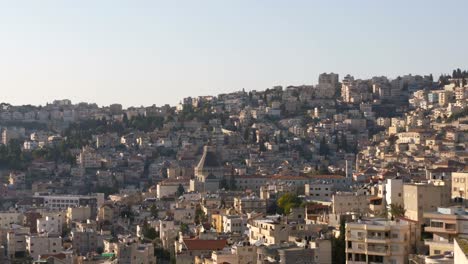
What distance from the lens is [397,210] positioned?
33656 mm

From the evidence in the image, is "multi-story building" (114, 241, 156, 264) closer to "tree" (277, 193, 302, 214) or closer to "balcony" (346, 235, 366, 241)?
"tree" (277, 193, 302, 214)

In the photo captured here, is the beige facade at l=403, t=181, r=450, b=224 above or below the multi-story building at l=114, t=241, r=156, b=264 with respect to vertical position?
above

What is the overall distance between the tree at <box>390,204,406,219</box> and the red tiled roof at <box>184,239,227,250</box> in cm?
580

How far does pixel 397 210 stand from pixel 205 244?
717 centimetres

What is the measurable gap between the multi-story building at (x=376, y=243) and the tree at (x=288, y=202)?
20.9m

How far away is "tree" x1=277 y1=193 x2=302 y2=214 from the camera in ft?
158

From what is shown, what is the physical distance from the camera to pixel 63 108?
13062cm

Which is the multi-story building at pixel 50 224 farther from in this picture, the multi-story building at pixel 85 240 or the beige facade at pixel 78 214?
the beige facade at pixel 78 214

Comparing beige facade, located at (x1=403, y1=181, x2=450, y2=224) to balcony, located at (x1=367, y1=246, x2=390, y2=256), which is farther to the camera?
beige facade, located at (x1=403, y1=181, x2=450, y2=224)

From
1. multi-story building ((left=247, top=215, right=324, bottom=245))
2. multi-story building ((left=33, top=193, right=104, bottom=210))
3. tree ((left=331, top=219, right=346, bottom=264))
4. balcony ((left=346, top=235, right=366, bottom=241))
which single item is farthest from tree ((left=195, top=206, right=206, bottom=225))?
balcony ((left=346, top=235, right=366, bottom=241))

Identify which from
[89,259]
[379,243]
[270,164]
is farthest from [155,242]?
[270,164]

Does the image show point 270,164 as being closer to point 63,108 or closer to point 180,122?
point 180,122

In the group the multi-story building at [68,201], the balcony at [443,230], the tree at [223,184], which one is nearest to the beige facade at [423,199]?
the balcony at [443,230]

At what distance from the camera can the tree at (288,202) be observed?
48156 mm
